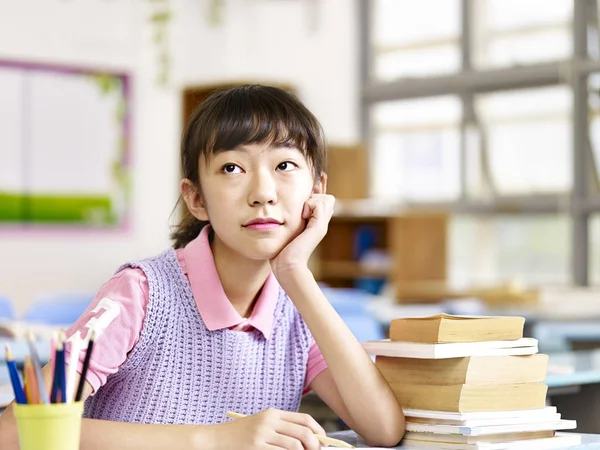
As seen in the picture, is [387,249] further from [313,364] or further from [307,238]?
[307,238]

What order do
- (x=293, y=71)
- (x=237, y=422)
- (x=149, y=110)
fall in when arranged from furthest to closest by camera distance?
1. (x=293, y=71)
2. (x=149, y=110)
3. (x=237, y=422)

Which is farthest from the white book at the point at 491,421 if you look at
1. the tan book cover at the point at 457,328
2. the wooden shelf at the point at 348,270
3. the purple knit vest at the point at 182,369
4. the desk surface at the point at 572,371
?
the wooden shelf at the point at 348,270

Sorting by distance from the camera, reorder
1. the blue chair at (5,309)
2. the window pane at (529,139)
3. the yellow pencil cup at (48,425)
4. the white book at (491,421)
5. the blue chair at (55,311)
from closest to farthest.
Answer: the yellow pencil cup at (48,425), the white book at (491,421), the blue chair at (55,311), the blue chair at (5,309), the window pane at (529,139)

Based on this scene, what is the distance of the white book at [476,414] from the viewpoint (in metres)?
1.51

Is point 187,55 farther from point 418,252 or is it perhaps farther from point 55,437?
point 55,437

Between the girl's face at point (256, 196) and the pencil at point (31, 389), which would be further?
the girl's face at point (256, 196)

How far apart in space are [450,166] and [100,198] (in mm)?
2713

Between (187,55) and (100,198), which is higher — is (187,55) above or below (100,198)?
above

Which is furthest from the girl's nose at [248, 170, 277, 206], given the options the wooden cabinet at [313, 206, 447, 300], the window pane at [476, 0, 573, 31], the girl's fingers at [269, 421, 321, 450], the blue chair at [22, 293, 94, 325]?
the window pane at [476, 0, 573, 31]

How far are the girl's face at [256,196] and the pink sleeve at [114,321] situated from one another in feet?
0.52

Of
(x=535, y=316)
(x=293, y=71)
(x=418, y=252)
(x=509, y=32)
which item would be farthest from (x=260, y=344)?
(x=293, y=71)

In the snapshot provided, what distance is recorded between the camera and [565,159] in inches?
292

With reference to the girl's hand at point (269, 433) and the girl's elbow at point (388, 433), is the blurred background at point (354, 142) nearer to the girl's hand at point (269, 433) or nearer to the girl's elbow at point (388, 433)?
the girl's elbow at point (388, 433)

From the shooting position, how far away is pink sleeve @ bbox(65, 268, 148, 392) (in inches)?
57.6
